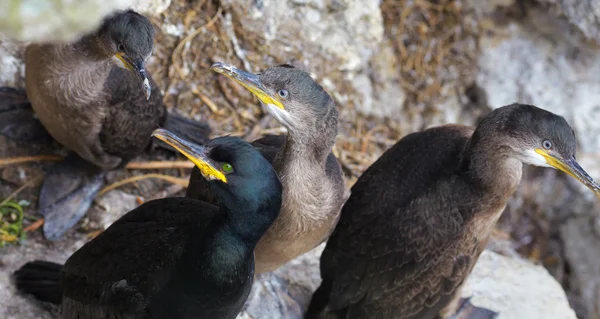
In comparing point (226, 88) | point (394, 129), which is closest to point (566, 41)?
point (394, 129)

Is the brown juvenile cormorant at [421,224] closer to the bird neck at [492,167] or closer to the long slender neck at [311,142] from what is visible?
the bird neck at [492,167]

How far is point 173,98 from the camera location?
4488 millimetres

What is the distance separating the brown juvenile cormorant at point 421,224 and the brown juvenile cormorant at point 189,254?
2.69 feet

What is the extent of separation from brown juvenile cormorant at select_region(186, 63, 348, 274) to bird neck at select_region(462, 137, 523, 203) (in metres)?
0.62

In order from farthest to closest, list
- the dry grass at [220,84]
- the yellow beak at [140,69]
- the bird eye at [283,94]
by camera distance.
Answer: the dry grass at [220,84], the yellow beak at [140,69], the bird eye at [283,94]

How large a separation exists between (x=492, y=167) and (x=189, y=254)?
1466 mm

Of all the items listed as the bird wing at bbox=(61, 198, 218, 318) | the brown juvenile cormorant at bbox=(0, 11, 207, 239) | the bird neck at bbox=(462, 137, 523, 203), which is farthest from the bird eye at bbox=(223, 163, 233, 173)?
the bird neck at bbox=(462, 137, 523, 203)

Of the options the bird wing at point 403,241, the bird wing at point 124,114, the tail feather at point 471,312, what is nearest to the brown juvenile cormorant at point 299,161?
the bird wing at point 403,241

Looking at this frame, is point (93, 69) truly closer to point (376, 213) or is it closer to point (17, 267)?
point (17, 267)

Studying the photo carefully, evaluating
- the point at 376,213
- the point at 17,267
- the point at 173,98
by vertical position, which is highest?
the point at 376,213

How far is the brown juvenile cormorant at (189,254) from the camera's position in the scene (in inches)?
97.2

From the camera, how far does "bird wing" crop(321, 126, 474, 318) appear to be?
335 centimetres

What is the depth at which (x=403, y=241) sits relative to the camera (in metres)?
3.35

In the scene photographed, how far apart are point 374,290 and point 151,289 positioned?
1.20 m
